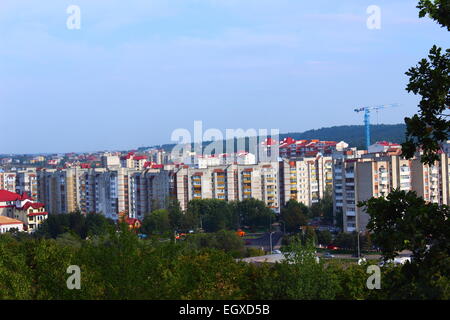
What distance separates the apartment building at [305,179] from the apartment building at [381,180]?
4937 mm

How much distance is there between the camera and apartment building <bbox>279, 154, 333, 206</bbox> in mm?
21672

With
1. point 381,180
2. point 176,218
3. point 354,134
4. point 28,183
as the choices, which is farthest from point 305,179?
point 354,134

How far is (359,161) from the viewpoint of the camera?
16.3 m

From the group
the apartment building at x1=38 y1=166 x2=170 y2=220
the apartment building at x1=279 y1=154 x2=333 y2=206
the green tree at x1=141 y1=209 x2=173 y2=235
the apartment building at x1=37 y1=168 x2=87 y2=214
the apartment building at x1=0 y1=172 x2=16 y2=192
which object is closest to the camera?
the green tree at x1=141 y1=209 x2=173 y2=235

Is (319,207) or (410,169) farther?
(319,207)

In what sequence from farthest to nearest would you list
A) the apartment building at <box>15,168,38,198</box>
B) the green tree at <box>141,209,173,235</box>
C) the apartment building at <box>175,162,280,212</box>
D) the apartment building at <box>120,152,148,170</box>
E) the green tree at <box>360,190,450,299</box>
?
the apartment building at <box>120,152,148,170</box>
the apartment building at <box>15,168,38,198</box>
the apartment building at <box>175,162,280,212</box>
the green tree at <box>141,209,173,235</box>
the green tree at <box>360,190,450,299</box>

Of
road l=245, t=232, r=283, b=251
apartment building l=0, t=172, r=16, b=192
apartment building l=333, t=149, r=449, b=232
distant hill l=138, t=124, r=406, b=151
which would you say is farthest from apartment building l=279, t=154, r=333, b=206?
Result: distant hill l=138, t=124, r=406, b=151

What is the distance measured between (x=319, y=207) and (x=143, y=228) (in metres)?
5.73

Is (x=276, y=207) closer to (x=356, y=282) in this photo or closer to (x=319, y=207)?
(x=319, y=207)

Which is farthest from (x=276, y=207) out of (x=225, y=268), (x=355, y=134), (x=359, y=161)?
(x=355, y=134)

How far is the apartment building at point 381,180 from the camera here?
1570cm

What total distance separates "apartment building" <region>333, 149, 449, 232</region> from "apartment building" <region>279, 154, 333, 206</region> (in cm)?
494

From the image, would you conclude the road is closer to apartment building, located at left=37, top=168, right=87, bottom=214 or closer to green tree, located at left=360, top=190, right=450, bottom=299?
apartment building, located at left=37, top=168, right=87, bottom=214

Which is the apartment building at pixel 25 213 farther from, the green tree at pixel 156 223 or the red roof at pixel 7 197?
→ the green tree at pixel 156 223
